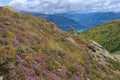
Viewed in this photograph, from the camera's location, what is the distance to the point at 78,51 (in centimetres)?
3581

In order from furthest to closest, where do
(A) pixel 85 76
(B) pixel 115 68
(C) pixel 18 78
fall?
1. (B) pixel 115 68
2. (A) pixel 85 76
3. (C) pixel 18 78

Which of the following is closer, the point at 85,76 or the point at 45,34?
the point at 85,76

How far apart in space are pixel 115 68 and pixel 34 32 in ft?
40.5

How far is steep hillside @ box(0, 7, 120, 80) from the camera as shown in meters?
24.8

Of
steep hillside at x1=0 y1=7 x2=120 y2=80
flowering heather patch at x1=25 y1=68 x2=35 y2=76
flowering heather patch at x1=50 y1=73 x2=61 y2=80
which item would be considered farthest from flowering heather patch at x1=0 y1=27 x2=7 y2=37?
flowering heather patch at x1=50 y1=73 x2=61 y2=80

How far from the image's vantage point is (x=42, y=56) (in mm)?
28047

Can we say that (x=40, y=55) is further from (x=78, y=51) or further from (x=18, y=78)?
(x=78, y=51)

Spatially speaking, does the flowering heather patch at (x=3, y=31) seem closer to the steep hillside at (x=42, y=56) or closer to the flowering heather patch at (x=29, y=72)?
the steep hillside at (x=42, y=56)

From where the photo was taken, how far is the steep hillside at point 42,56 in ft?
81.4

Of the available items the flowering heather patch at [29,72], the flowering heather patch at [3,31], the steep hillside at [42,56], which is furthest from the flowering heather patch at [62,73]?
the flowering heather patch at [3,31]

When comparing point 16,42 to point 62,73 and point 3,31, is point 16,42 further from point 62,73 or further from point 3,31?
point 62,73

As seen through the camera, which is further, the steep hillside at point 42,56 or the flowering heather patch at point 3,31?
the flowering heather patch at point 3,31

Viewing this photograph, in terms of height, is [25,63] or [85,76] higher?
[25,63]

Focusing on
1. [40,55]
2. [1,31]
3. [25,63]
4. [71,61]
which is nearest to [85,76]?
[71,61]
